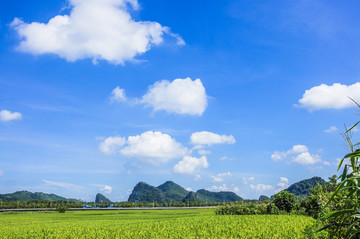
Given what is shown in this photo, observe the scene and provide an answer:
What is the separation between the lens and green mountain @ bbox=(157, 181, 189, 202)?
146812 millimetres

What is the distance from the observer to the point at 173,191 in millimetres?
158625

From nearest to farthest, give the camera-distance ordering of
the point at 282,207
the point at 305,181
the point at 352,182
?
the point at 352,182, the point at 282,207, the point at 305,181

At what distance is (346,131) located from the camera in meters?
4.10

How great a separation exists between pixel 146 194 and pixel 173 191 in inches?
824

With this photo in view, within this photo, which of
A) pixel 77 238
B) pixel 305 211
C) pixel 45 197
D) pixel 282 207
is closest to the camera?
pixel 77 238

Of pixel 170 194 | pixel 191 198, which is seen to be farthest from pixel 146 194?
pixel 191 198

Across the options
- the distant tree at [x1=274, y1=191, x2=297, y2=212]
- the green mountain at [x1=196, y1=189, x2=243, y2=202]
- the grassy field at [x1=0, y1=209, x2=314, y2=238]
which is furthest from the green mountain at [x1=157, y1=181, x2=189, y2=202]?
the grassy field at [x1=0, y1=209, x2=314, y2=238]

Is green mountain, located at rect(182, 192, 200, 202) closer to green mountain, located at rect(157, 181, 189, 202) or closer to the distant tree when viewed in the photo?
green mountain, located at rect(157, 181, 189, 202)

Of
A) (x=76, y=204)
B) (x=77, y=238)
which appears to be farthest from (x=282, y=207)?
(x=76, y=204)

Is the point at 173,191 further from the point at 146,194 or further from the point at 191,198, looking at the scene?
the point at 191,198

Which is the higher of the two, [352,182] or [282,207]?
[352,182]

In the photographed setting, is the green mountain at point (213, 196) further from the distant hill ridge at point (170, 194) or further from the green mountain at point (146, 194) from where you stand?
Result: the green mountain at point (146, 194)

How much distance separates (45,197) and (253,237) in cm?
16258

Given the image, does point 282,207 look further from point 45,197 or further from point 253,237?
point 45,197
